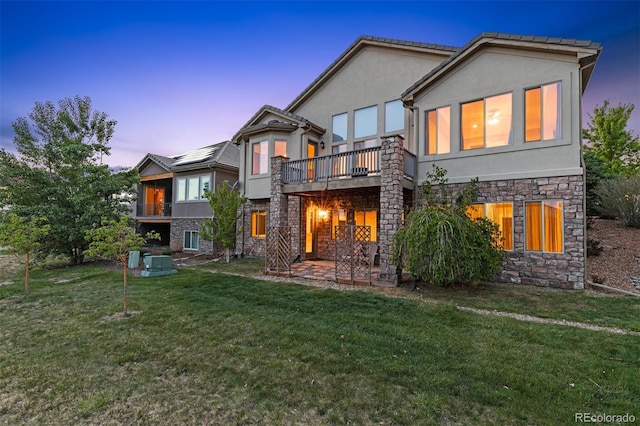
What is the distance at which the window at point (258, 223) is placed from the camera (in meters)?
15.3

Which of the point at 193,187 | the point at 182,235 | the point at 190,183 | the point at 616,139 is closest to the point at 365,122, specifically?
the point at 193,187

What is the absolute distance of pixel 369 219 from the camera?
12.7 metres

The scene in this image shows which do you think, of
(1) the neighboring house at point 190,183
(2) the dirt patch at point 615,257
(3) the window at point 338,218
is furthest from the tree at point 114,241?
(2) the dirt patch at point 615,257

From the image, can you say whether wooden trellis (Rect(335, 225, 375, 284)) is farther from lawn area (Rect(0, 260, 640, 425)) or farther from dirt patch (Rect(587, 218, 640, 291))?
dirt patch (Rect(587, 218, 640, 291))

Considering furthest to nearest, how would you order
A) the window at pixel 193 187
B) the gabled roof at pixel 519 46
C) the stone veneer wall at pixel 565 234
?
the window at pixel 193 187 → the stone veneer wall at pixel 565 234 → the gabled roof at pixel 519 46

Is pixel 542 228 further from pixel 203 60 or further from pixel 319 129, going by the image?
pixel 203 60

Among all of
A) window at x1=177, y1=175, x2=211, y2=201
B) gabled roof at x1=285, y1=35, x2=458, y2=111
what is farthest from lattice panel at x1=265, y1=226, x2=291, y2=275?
window at x1=177, y1=175, x2=211, y2=201

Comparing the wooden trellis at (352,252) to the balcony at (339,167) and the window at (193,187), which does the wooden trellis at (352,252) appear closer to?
the balcony at (339,167)

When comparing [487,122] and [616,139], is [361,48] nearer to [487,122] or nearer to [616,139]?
[487,122]

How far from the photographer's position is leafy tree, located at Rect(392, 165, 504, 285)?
282 inches

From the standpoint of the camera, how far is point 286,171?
1198 centimetres

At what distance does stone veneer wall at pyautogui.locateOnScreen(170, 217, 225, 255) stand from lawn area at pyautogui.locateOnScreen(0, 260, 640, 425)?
9.61m

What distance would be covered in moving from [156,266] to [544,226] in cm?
1296

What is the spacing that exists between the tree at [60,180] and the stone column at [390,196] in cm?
1320
